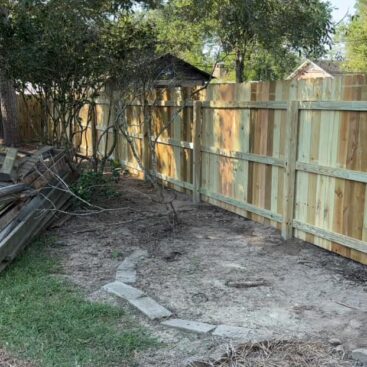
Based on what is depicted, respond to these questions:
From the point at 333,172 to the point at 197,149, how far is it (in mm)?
2863

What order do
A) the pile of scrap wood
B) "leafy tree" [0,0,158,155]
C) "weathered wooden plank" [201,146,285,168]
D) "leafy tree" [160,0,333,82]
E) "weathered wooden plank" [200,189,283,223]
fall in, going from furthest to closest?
1. "leafy tree" [160,0,333,82]
2. "leafy tree" [0,0,158,155]
3. "weathered wooden plank" [200,189,283,223]
4. "weathered wooden plank" [201,146,285,168]
5. the pile of scrap wood

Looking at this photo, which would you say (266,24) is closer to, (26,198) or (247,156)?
(247,156)

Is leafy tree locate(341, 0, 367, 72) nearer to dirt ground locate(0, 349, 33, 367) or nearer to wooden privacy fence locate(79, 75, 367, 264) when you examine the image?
wooden privacy fence locate(79, 75, 367, 264)

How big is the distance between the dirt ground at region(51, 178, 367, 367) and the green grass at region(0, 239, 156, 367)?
15 cm

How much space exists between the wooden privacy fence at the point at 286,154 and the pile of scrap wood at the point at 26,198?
2141 mm

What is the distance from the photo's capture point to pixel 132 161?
9.95 meters

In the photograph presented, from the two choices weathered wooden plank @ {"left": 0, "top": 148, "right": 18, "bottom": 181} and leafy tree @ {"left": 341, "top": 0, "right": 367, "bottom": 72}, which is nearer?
weathered wooden plank @ {"left": 0, "top": 148, "right": 18, "bottom": 181}

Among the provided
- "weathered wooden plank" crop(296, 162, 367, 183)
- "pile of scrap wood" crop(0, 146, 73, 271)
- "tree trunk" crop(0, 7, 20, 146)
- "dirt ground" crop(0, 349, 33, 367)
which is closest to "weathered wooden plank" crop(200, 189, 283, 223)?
"weathered wooden plank" crop(296, 162, 367, 183)

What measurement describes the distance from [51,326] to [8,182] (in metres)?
2.33

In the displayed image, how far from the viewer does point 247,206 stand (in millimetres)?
6395

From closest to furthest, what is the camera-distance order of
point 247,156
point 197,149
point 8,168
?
point 8,168
point 247,156
point 197,149

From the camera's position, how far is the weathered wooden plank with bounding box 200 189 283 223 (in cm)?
589

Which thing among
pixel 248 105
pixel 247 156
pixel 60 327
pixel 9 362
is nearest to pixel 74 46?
pixel 248 105

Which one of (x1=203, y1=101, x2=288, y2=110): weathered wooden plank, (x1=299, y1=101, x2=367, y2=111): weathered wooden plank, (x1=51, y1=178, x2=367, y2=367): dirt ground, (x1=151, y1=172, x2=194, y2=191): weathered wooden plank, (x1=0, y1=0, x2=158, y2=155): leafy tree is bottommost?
(x1=51, y1=178, x2=367, y2=367): dirt ground
